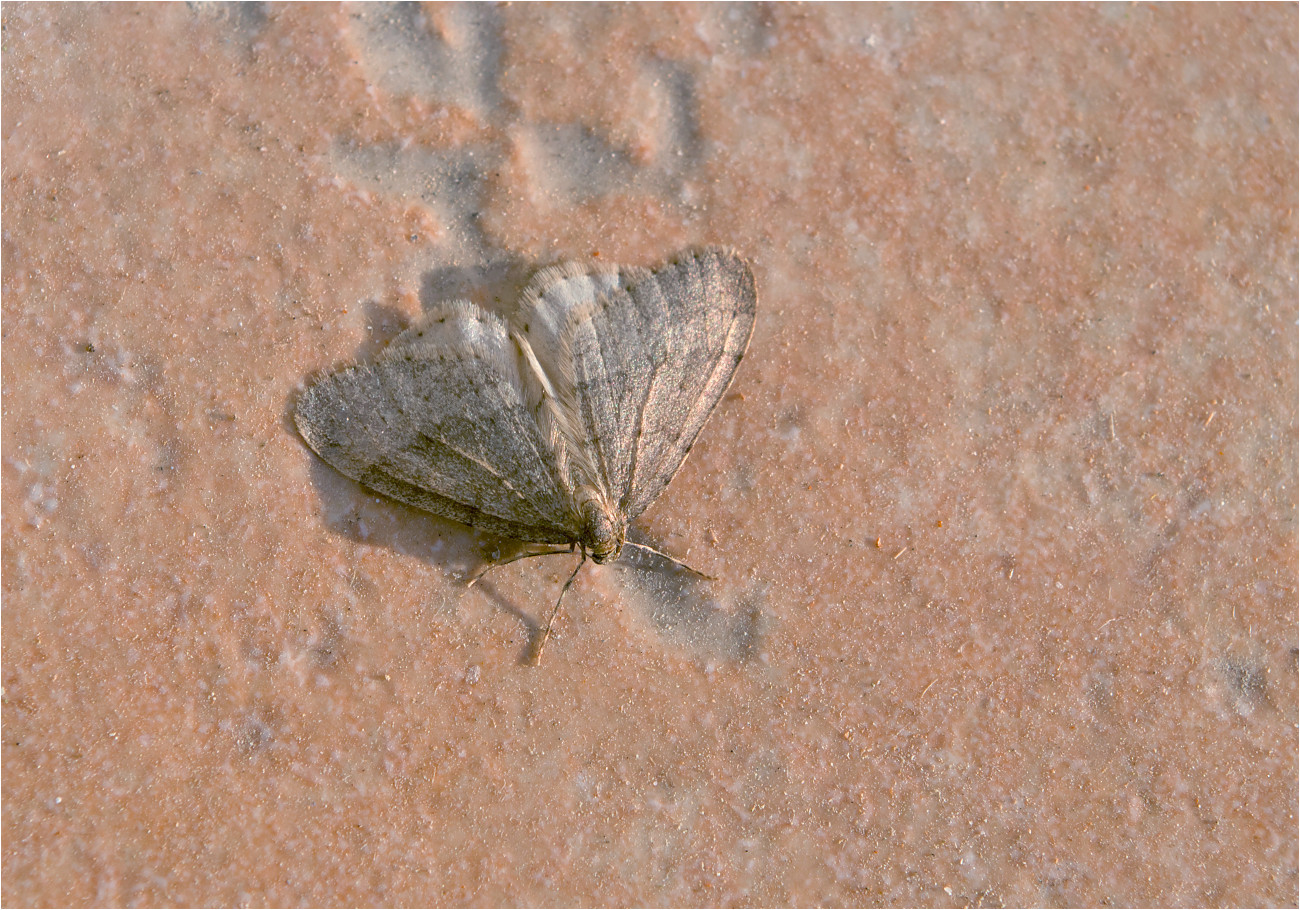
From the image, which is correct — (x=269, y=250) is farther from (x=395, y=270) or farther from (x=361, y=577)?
(x=361, y=577)

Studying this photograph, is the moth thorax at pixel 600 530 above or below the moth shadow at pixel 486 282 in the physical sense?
below

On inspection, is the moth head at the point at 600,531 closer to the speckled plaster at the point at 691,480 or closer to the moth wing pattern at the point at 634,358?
the moth wing pattern at the point at 634,358

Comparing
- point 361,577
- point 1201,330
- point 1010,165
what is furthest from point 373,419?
point 1201,330

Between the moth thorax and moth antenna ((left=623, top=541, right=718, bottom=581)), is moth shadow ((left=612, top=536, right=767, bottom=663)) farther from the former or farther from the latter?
the moth thorax

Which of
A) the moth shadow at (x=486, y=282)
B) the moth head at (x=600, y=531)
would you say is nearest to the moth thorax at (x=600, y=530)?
the moth head at (x=600, y=531)

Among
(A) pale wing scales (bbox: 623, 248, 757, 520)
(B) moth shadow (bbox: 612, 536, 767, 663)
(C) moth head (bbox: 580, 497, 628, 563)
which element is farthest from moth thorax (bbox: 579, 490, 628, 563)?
(B) moth shadow (bbox: 612, 536, 767, 663)

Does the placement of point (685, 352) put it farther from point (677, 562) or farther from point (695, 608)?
point (695, 608)
